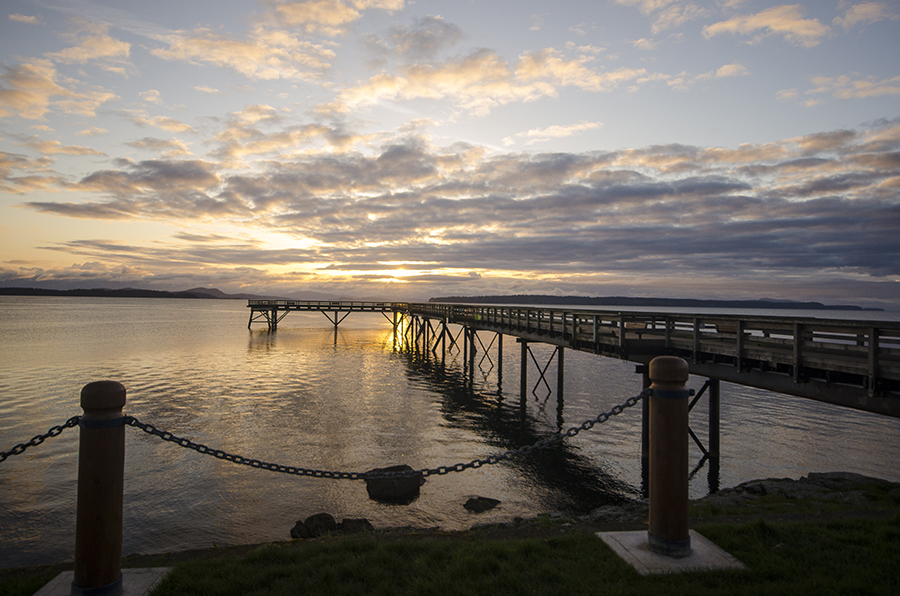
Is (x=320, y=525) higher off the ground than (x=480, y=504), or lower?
higher

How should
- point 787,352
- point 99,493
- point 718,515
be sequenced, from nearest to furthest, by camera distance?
1. point 99,493
2. point 718,515
3. point 787,352

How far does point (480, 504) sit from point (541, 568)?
26.7 feet

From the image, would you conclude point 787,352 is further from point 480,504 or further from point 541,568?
point 541,568

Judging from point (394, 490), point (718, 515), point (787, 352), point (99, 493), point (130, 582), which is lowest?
point (394, 490)

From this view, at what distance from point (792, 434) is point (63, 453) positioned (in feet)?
88.3

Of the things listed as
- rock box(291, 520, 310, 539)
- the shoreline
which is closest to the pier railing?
the shoreline

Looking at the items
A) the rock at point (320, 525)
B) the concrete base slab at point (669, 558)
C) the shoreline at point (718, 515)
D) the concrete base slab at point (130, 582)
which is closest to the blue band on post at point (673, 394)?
the concrete base slab at point (669, 558)

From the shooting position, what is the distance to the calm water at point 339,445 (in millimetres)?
10938

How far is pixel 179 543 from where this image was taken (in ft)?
31.4

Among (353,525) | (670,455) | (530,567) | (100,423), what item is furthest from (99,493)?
(353,525)

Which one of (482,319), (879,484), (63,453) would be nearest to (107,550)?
(879,484)

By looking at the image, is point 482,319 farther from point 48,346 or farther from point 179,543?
point 48,346

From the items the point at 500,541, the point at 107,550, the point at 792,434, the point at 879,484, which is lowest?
the point at 792,434

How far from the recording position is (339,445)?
16.4 meters
